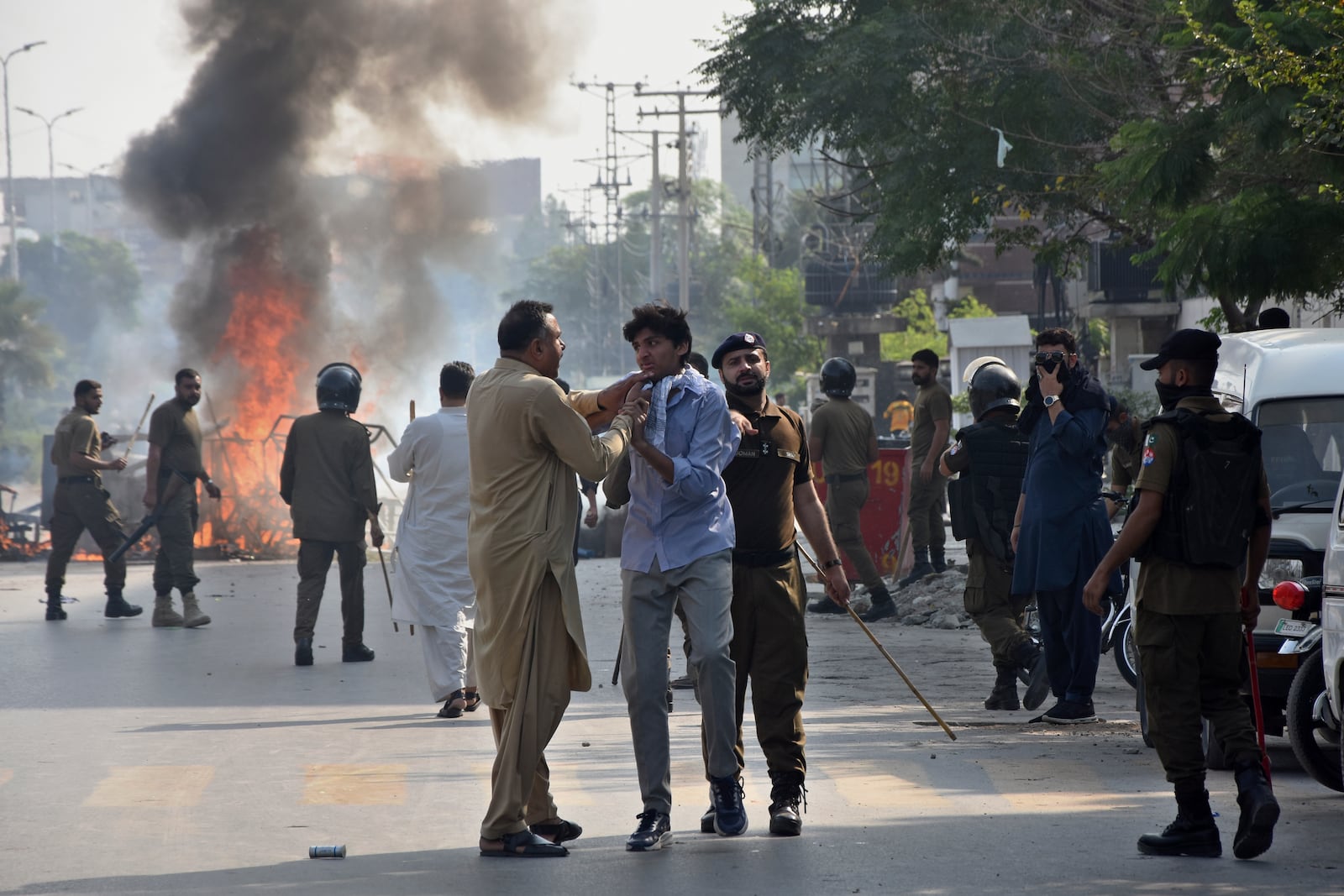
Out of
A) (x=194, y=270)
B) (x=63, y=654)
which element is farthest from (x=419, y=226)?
(x=63, y=654)

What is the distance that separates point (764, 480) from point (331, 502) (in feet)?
18.6

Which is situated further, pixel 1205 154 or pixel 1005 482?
pixel 1205 154

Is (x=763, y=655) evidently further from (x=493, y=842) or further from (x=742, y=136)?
(x=742, y=136)

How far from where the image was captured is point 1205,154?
10477mm

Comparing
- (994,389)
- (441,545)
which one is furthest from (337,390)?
(994,389)

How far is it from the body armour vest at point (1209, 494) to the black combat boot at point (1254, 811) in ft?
2.24

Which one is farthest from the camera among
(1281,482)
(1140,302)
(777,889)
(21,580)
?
(1140,302)

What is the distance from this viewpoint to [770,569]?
5922 mm

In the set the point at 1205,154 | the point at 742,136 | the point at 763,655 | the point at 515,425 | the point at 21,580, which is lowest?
the point at 21,580

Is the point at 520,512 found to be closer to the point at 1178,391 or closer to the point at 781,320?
the point at 1178,391

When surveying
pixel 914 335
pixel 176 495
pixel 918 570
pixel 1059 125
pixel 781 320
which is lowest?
pixel 918 570

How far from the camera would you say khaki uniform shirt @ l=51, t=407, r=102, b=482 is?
14.3 m

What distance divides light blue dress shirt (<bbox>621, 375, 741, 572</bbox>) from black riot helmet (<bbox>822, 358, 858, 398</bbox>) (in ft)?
25.6

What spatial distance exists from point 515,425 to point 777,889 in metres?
1.76
